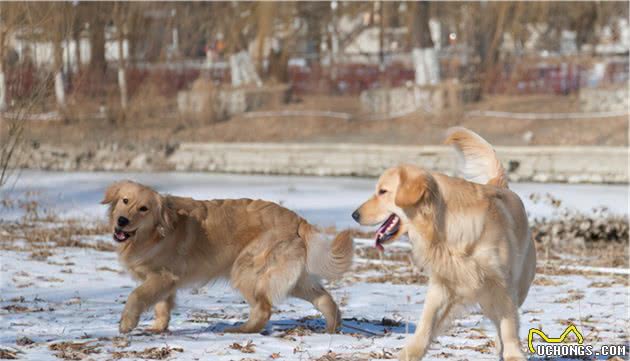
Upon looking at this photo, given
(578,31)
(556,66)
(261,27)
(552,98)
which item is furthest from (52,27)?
(578,31)

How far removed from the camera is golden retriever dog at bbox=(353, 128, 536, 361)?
18.6ft

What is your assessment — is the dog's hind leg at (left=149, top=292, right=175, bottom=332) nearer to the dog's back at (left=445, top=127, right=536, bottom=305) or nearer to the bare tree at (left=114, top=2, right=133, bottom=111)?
the dog's back at (left=445, top=127, right=536, bottom=305)

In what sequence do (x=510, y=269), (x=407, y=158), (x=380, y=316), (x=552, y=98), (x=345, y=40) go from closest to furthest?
(x=510, y=269) → (x=380, y=316) → (x=407, y=158) → (x=552, y=98) → (x=345, y=40)

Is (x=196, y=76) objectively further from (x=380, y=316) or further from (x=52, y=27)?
(x=380, y=316)

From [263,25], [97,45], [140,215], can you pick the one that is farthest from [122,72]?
[140,215]

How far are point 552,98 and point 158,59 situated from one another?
397 inches

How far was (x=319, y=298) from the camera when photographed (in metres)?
6.72

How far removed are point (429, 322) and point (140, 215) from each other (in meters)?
1.94

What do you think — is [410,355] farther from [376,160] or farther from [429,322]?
[376,160]

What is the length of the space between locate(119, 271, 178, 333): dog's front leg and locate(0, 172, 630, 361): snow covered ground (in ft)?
0.35

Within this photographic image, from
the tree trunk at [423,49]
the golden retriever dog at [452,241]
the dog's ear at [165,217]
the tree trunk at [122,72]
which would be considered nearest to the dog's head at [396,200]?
the golden retriever dog at [452,241]

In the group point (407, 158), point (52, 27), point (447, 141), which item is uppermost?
point (52, 27)

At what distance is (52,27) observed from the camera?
39.3ft

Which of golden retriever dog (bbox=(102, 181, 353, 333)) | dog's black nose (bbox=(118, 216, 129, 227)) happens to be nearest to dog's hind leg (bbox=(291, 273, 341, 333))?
golden retriever dog (bbox=(102, 181, 353, 333))
